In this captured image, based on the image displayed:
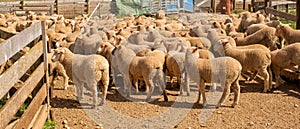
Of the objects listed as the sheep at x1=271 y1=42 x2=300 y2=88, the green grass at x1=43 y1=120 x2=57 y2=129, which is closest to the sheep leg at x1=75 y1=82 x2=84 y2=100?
the green grass at x1=43 y1=120 x2=57 y2=129

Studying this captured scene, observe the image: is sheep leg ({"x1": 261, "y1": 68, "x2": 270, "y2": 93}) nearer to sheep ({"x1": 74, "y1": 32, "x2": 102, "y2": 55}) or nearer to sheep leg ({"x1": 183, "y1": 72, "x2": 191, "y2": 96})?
sheep leg ({"x1": 183, "y1": 72, "x2": 191, "y2": 96})

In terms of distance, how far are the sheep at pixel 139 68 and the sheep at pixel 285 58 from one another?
9.10ft

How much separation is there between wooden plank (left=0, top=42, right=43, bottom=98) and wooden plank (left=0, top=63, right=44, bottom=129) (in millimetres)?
190

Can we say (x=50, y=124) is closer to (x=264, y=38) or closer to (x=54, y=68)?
(x=54, y=68)

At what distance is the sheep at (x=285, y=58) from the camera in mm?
9398

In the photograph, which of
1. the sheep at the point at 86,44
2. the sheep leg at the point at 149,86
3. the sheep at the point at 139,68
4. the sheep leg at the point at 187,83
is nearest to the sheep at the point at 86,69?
the sheep at the point at 139,68

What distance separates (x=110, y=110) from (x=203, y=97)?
74.8 inches

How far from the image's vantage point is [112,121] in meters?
7.76

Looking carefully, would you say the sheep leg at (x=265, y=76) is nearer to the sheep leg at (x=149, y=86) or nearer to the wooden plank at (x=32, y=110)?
the sheep leg at (x=149, y=86)

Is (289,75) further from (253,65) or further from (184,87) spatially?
(184,87)

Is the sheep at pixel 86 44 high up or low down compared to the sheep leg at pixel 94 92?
up

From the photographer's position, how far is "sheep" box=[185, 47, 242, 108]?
27.1ft

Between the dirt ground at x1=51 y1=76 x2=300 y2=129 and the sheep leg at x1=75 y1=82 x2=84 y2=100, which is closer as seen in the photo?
the dirt ground at x1=51 y1=76 x2=300 y2=129

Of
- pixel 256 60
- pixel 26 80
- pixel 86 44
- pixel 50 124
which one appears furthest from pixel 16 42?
pixel 86 44
